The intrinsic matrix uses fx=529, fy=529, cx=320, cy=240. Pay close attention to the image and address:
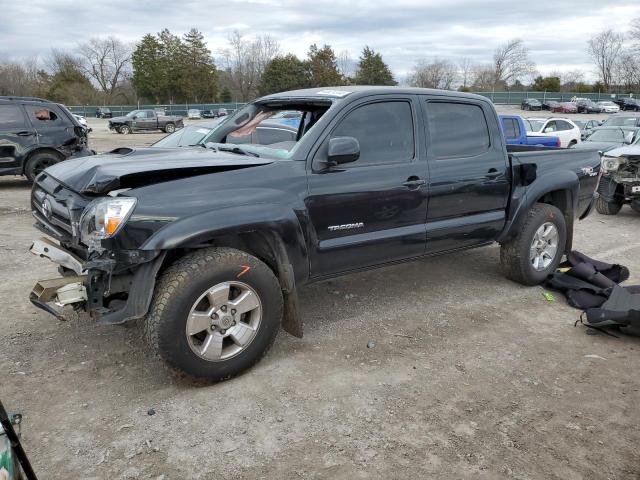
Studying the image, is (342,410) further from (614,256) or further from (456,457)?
(614,256)

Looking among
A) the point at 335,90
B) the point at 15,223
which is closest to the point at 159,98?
the point at 15,223

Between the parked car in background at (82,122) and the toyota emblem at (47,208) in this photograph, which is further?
the parked car in background at (82,122)

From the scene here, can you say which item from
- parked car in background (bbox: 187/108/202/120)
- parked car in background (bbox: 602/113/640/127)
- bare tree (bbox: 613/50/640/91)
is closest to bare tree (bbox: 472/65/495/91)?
bare tree (bbox: 613/50/640/91)

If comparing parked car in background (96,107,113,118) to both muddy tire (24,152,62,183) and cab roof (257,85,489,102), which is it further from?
cab roof (257,85,489,102)

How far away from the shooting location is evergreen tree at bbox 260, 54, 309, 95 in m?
63.9

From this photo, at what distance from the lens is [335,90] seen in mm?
4406

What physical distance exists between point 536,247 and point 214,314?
3.66 metres

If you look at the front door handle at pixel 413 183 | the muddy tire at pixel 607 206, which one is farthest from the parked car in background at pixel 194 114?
the front door handle at pixel 413 183

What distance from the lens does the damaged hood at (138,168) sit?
333 centimetres

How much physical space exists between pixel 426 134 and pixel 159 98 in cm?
6968

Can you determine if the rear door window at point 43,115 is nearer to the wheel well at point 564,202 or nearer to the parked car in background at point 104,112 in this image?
the wheel well at point 564,202

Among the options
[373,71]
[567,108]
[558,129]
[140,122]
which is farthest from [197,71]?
[558,129]

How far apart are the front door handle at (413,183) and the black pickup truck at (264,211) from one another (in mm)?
12

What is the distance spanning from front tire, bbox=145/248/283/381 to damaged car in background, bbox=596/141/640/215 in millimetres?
8076
